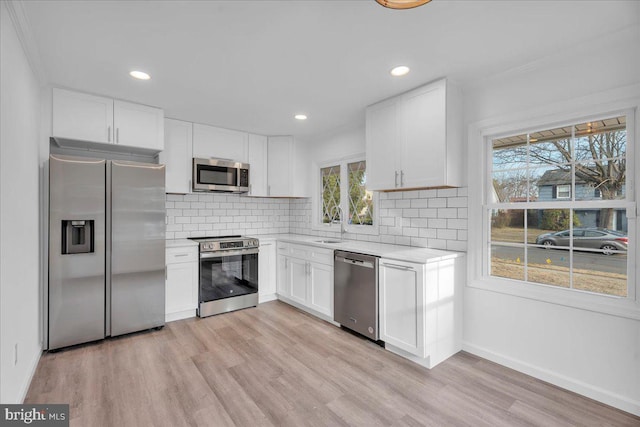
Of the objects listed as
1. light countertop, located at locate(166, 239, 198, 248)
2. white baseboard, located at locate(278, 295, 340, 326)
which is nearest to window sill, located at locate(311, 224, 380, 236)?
white baseboard, located at locate(278, 295, 340, 326)

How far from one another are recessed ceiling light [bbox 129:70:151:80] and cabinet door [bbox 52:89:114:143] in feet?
2.37

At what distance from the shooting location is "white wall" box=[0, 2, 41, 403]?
1.72 meters

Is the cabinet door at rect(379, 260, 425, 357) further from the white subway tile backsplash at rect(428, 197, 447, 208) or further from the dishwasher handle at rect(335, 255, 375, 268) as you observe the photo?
the white subway tile backsplash at rect(428, 197, 447, 208)

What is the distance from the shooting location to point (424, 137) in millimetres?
2785

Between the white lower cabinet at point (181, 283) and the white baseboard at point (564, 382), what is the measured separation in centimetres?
304

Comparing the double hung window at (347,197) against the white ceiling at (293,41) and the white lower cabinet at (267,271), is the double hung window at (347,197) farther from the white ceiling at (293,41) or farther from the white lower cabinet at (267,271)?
the white ceiling at (293,41)

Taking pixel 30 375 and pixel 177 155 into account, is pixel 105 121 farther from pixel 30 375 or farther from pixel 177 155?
pixel 30 375

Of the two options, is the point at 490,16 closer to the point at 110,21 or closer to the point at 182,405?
the point at 110,21

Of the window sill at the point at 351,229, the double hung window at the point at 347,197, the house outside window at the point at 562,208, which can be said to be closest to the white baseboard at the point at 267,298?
the window sill at the point at 351,229

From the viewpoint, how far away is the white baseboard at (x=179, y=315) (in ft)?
11.7

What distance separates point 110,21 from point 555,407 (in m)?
3.72

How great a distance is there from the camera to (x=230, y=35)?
203cm

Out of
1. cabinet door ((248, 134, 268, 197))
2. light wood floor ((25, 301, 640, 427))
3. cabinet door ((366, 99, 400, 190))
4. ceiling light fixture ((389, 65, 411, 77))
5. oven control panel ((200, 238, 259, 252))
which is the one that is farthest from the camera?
cabinet door ((248, 134, 268, 197))

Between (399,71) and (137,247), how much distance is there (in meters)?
3.00
